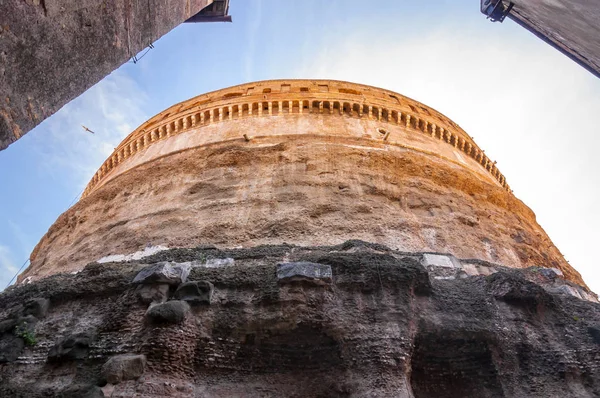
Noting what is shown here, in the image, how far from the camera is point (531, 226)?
841 cm

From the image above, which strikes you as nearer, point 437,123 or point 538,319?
point 538,319

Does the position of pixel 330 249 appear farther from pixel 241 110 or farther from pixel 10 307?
pixel 241 110

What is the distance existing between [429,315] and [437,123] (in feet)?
24.3

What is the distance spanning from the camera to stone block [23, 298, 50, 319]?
153 inches

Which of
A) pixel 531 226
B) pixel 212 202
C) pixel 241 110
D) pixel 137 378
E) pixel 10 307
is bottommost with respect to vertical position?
pixel 137 378

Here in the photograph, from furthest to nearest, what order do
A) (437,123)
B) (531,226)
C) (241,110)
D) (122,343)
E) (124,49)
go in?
(437,123) < (241,110) < (531,226) < (124,49) < (122,343)

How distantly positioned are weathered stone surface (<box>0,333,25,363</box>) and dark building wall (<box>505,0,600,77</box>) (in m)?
7.02

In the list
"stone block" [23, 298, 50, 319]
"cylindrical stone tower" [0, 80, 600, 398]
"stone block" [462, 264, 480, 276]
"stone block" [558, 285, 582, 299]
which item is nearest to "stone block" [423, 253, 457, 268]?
"cylindrical stone tower" [0, 80, 600, 398]

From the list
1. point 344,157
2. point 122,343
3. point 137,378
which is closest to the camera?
point 137,378

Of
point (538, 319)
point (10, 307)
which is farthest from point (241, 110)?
point (538, 319)

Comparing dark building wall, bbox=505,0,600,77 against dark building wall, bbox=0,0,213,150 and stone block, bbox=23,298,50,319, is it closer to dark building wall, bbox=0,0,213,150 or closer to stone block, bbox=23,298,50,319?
dark building wall, bbox=0,0,213,150

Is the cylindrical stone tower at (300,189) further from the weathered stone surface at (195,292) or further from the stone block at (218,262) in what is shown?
the weathered stone surface at (195,292)

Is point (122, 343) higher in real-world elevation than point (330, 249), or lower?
lower

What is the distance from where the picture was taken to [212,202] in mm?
6477
